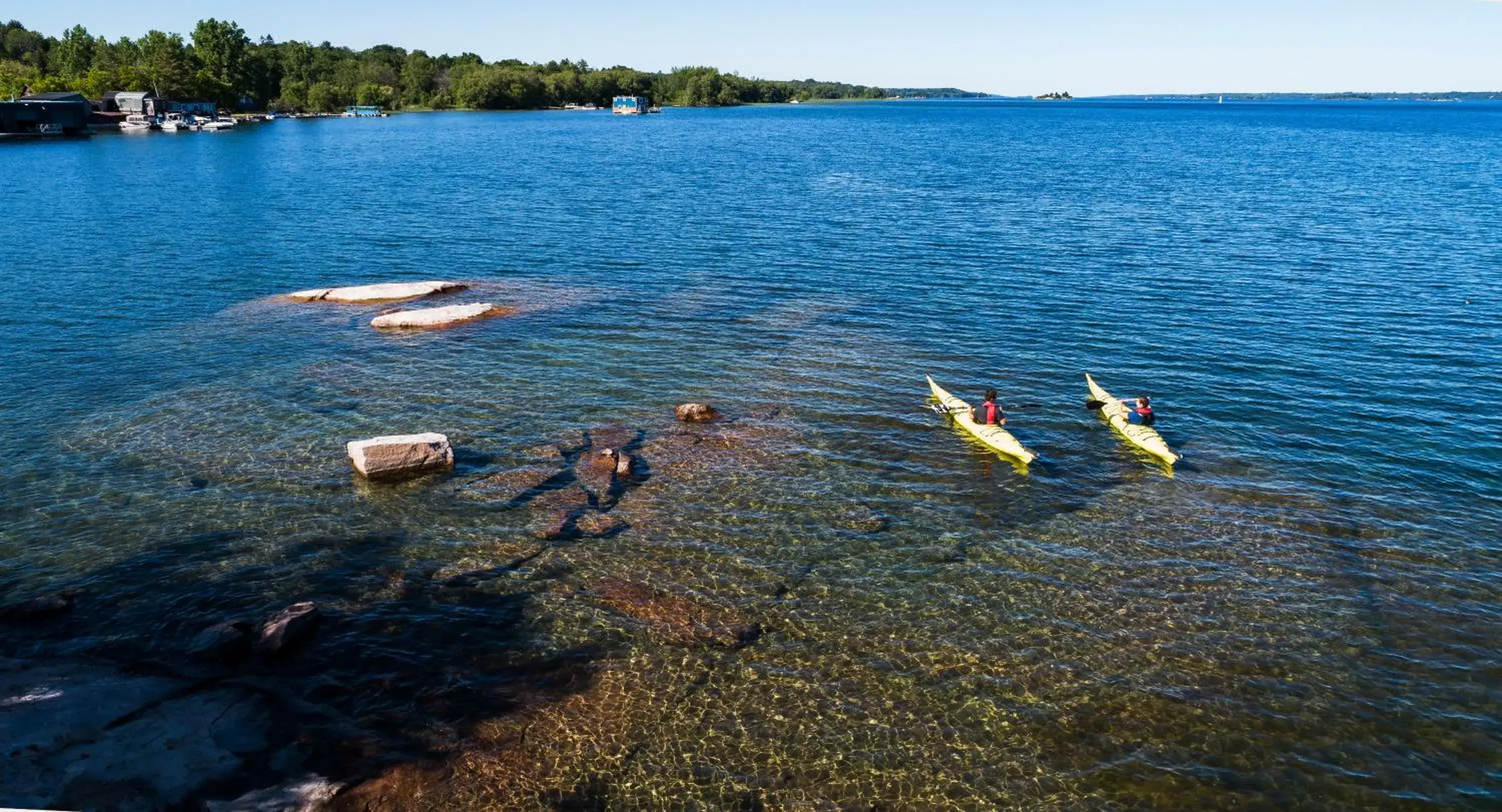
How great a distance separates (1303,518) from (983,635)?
13.5 m

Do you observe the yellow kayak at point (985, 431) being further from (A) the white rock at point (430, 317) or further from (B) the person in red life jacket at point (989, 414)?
(A) the white rock at point (430, 317)

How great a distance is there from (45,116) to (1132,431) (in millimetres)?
236206

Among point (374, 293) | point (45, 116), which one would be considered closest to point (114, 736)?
point (374, 293)

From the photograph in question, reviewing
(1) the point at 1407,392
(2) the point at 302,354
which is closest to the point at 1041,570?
(1) the point at 1407,392

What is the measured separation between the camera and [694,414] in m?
36.0

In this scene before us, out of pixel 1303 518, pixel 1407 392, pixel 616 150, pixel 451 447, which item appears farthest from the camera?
pixel 616 150

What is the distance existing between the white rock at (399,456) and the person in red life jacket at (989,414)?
65.8 ft

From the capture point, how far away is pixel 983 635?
74.9 ft

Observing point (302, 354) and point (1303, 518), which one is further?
point (302, 354)

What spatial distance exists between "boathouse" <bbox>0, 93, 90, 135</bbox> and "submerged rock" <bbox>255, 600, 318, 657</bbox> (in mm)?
224352

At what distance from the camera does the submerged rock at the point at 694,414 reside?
35969 millimetres

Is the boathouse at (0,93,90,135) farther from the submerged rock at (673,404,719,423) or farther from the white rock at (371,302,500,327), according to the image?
the submerged rock at (673,404,719,423)

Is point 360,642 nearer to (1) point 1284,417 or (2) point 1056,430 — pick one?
(2) point 1056,430

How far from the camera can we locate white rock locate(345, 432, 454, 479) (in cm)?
3017
